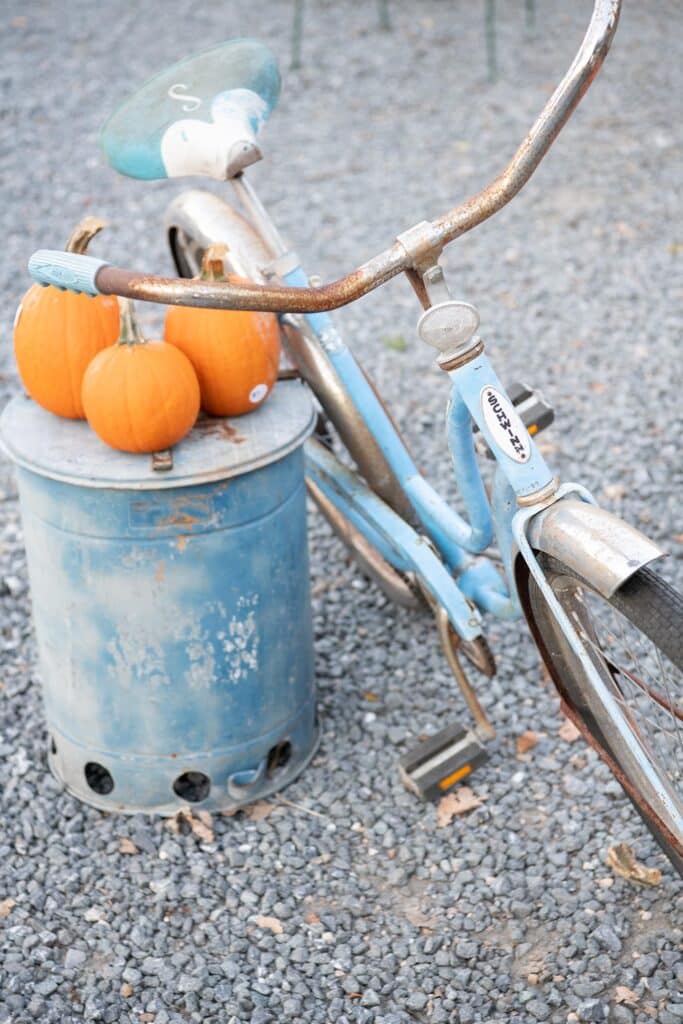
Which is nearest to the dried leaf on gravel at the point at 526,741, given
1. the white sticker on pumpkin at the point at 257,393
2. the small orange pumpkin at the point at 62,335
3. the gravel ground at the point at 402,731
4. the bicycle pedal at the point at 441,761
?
the gravel ground at the point at 402,731

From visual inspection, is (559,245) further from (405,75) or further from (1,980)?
(1,980)

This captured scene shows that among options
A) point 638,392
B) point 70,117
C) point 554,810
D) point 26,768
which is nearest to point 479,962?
point 554,810

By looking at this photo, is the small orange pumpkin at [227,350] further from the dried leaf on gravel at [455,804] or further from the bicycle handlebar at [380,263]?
the dried leaf on gravel at [455,804]

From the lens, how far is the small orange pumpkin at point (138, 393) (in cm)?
242

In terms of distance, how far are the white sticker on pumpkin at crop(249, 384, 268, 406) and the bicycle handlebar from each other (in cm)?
63

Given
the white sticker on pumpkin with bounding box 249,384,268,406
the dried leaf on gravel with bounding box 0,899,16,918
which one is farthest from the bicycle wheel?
the dried leaf on gravel with bounding box 0,899,16,918

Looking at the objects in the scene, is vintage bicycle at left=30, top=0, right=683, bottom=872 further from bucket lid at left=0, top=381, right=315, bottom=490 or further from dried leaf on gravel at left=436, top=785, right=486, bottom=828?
bucket lid at left=0, top=381, right=315, bottom=490

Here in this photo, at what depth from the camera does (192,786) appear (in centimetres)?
302

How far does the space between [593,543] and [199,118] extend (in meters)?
1.37

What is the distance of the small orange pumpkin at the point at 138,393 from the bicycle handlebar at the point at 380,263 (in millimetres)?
362

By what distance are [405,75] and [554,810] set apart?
5593 mm

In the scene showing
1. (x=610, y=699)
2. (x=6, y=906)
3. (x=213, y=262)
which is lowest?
(x=6, y=906)

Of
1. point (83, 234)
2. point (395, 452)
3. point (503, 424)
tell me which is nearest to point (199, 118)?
point (83, 234)

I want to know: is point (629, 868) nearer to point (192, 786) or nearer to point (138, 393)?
point (192, 786)
